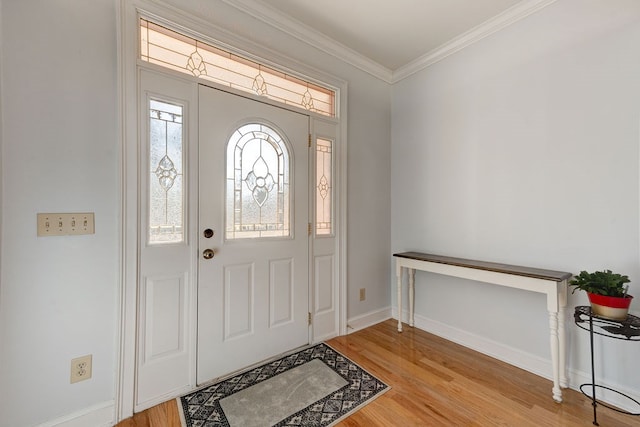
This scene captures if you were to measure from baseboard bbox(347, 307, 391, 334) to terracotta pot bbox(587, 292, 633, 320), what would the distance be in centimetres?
176

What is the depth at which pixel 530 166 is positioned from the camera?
2.03m

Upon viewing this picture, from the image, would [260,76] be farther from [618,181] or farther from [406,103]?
[618,181]

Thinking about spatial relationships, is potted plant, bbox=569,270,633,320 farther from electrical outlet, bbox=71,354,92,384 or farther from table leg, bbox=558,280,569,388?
electrical outlet, bbox=71,354,92,384

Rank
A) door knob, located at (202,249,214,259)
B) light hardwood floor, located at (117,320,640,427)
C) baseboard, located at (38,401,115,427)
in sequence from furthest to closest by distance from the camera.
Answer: door knob, located at (202,249,214,259) < light hardwood floor, located at (117,320,640,427) < baseboard, located at (38,401,115,427)

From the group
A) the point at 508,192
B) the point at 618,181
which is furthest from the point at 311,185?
the point at 618,181

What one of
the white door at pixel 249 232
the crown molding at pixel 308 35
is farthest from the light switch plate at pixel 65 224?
the crown molding at pixel 308 35

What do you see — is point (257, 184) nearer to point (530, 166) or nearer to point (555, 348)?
point (530, 166)

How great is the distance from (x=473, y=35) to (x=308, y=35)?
141cm

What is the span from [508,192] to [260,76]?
217 cm

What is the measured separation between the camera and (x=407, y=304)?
2859mm

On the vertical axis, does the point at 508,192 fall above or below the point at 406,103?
below

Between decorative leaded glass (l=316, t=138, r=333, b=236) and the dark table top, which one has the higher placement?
decorative leaded glass (l=316, t=138, r=333, b=236)

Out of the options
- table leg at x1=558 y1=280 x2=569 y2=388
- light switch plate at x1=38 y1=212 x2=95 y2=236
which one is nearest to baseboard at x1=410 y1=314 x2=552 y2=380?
table leg at x1=558 y1=280 x2=569 y2=388

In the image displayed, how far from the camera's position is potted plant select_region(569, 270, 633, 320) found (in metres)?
1.45
